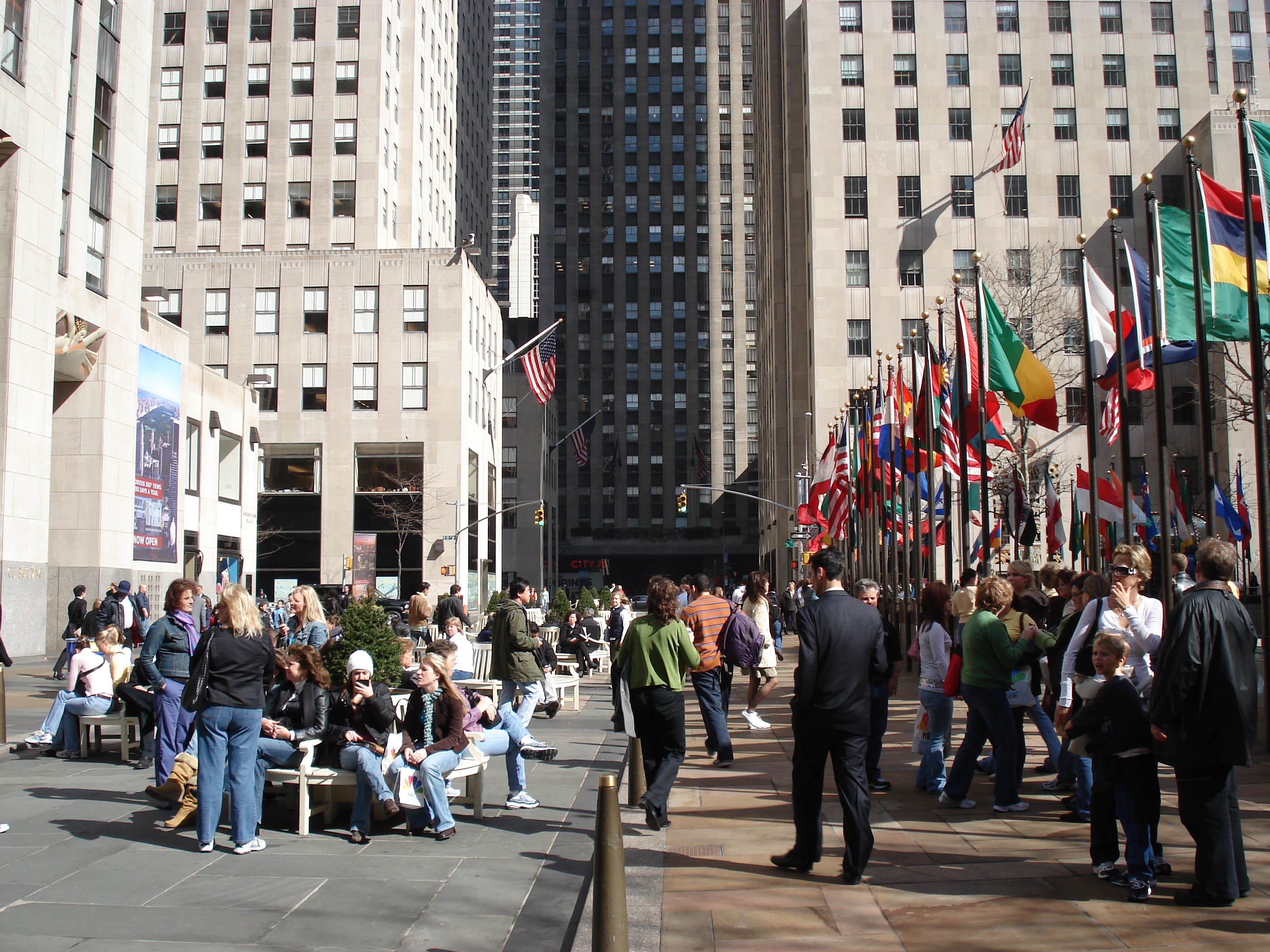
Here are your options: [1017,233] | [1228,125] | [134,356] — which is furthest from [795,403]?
[134,356]

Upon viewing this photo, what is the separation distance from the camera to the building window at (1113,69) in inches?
2165

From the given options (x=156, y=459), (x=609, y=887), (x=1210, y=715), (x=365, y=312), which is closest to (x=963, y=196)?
(x=365, y=312)

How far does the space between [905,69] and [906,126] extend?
308cm

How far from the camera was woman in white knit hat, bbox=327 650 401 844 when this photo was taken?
800 centimetres

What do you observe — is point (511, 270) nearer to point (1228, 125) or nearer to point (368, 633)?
point (1228, 125)

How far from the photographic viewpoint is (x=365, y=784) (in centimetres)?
802

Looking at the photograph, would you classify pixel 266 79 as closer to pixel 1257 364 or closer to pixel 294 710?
pixel 1257 364

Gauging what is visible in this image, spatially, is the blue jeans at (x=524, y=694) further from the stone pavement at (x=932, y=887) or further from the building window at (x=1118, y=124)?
the building window at (x=1118, y=124)

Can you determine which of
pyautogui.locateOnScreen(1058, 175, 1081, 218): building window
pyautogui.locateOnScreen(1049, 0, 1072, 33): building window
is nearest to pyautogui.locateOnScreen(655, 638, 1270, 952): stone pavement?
pyautogui.locateOnScreen(1058, 175, 1081, 218): building window

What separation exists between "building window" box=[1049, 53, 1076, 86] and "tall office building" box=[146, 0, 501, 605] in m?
31.4

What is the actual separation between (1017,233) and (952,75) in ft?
29.4

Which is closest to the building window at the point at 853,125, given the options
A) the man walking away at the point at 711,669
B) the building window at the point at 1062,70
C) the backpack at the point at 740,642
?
the building window at the point at 1062,70

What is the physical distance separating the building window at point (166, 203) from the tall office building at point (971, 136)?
111 ft

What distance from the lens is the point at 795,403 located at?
58969mm
